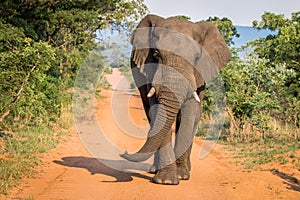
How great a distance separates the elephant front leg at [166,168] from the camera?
284 inches

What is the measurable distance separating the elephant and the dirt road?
15.9 inches

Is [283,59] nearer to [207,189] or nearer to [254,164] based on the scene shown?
[254,164]

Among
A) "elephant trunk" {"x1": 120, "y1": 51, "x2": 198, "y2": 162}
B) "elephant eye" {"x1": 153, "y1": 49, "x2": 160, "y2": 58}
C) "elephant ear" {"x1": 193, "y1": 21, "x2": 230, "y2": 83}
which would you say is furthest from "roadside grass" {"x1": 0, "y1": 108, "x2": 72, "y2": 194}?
"elephant ear" {"x1": 193, "y1": 21, "x2": 230, "y2": 83}

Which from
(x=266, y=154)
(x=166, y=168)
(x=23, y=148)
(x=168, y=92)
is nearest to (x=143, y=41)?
(x=168, y=92)

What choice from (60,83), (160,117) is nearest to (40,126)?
(60,83)

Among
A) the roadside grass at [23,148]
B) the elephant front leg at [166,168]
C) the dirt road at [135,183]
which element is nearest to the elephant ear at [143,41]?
the elephant front leg at [166,168]

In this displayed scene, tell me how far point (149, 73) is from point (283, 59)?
9.09 metres

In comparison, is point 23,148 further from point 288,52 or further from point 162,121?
point 288,52

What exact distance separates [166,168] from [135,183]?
56 centimetres

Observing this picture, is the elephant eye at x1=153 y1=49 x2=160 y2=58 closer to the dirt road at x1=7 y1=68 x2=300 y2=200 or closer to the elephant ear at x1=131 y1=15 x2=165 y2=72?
the elephant ear at x1=131 y1=15 x2=165 y2=72

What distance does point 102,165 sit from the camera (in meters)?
8.79

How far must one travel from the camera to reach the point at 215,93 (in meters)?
14.4

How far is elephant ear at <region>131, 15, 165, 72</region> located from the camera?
7.92 metres

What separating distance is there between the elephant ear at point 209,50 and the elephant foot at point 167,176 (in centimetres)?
177
